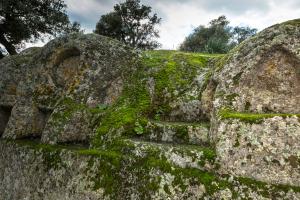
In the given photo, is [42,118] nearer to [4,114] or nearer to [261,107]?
[4,114]

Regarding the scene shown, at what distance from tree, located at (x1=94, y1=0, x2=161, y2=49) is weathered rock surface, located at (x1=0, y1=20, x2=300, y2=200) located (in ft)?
93.0

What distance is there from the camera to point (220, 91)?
719 centimetres

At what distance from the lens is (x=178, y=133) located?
7.37 meters

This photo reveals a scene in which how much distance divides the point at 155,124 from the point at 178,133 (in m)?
0.65

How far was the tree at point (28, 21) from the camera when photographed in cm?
2156

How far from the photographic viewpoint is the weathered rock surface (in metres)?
5.74

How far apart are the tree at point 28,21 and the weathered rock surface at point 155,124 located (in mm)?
12908

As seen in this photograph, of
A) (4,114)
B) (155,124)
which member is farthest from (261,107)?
(4,114)

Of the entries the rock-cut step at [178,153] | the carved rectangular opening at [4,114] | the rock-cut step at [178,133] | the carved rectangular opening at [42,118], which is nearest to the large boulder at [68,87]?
the carved rectangular opening at [42,118]

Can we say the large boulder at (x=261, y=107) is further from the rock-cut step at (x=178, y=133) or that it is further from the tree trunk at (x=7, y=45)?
the tree trunk at (x=7, y=45)

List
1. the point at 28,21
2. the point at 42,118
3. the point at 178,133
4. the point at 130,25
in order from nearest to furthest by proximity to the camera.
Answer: the point at 178,133, the point at 42,118, the point at 28,21, the point at 130,25

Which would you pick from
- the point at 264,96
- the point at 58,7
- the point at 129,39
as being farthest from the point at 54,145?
the point at 129,39

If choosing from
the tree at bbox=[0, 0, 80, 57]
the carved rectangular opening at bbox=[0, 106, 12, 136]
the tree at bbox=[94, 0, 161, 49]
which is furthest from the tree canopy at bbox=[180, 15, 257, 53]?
the carved rectangular opening at bbox=[0, 106, 12, 136]

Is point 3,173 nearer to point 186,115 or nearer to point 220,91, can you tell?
point 186,115
